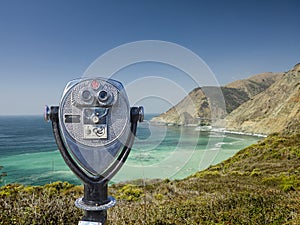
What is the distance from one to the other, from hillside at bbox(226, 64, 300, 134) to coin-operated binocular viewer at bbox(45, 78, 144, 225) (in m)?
49.3

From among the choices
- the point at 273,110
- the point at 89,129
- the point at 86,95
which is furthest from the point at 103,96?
the point at 273,110

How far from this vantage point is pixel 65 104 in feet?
6.66

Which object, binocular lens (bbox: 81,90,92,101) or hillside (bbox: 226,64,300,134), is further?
hillside (bbox: 226,64,300,134)

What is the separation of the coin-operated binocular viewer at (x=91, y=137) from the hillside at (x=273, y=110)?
162 ft

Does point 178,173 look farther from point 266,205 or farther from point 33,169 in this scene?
point 266,205

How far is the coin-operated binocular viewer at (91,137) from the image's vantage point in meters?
2.02

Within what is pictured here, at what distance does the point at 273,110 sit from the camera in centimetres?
5834

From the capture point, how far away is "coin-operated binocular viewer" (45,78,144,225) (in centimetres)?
202

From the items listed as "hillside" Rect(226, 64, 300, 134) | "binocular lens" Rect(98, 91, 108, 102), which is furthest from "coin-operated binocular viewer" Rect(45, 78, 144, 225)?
"hillside" Rect(226, 64, 300, 134)

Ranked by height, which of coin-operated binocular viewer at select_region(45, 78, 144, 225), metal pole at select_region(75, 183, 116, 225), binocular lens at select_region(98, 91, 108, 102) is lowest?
metal pole at select_region(75, 183, 116, 225)

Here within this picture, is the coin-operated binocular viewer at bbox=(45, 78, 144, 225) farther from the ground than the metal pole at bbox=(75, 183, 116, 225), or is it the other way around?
the coin-operated binocular viewer at bbox=(45, 78, 144, 225)

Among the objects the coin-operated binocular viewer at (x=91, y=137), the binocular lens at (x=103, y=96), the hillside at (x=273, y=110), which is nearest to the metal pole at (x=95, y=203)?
the coin-operated binocular viewer at (x=91, y=137)

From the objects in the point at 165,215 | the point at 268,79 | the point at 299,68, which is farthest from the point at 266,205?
the point at 268,79

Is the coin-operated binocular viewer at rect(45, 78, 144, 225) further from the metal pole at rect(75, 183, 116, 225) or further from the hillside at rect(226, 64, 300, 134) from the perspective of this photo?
the hillside at rect(226, 64, 300, 134)
